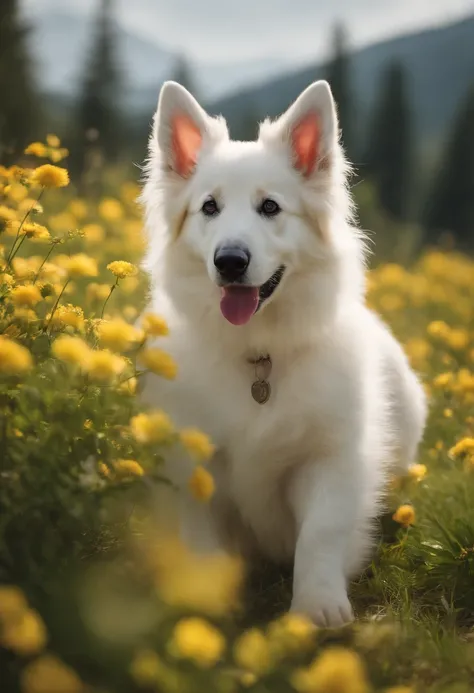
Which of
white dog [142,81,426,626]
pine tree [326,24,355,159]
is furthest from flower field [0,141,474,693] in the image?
pine tree [326,24,355,159]

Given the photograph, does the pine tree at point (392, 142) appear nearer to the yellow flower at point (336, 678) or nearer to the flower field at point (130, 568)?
the flower field at point (130, 568)

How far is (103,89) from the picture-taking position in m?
33.6

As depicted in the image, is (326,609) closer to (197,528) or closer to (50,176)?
(197,528)

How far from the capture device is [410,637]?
2.45m

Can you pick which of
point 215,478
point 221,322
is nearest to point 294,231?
point 221,322

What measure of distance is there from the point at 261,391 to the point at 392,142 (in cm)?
3965

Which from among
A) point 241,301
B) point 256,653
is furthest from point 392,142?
point 256,653

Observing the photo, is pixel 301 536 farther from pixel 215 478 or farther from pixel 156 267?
pixel 156 267

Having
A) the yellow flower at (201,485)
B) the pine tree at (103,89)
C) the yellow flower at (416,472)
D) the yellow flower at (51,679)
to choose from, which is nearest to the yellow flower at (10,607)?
the yellow flower at (51,679)

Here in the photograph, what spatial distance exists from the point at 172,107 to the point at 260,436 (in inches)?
58.8

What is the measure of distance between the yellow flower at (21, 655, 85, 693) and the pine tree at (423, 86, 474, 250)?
3568cm

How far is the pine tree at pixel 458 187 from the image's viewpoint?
3562 cm

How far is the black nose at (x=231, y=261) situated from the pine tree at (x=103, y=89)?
90.2ft

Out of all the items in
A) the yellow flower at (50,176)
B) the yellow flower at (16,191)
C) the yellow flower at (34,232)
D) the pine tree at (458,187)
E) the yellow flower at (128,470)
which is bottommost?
the pine tree at (458,187)
